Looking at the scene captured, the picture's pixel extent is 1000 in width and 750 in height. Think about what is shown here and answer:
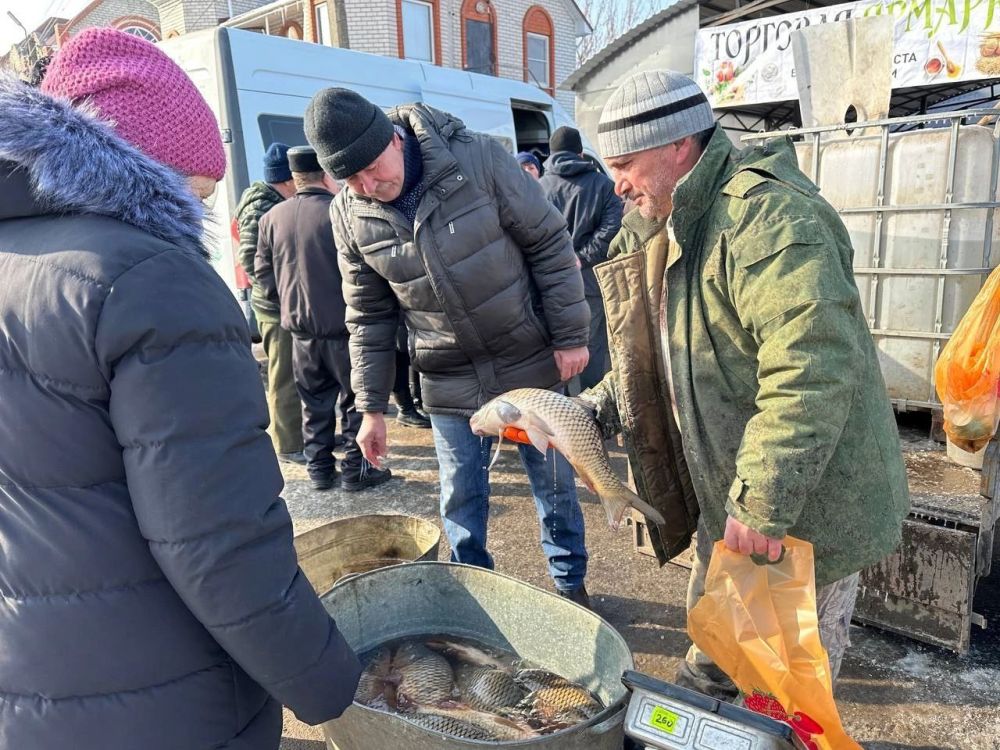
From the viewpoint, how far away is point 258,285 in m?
5.08

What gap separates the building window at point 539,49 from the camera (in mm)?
20094

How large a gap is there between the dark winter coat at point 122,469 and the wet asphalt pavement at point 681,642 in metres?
1.67

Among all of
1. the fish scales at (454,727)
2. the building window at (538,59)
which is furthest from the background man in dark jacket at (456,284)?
the building window at (538,59)

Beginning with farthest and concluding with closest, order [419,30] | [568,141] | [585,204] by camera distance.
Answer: [419,30]
[568,141]
[585,204]

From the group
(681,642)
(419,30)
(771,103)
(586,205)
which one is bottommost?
(681,642)

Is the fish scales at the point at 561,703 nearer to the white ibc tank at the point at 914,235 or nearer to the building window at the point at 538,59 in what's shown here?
the white ibc tank at the point at 914,235

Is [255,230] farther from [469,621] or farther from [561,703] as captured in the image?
[561,703]

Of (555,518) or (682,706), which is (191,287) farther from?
(555,518)

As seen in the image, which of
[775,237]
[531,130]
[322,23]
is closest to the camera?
[775,237]

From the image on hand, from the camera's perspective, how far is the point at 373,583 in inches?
95.0

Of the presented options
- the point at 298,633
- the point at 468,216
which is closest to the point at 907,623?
the point at 468,216

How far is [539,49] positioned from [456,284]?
19.9 meters

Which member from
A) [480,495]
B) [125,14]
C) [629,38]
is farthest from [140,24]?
[480,495]

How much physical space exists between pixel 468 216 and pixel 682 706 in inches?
74.6
